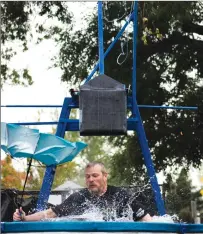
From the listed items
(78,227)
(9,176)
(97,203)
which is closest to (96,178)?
(97,203)

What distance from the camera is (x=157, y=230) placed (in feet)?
21.5

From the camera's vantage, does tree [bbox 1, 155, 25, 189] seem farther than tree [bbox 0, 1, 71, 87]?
Yes

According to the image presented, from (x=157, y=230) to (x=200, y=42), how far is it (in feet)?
44.7

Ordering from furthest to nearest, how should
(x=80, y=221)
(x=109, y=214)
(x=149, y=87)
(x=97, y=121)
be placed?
(x=149, y=87) → (x=97, y=121) → (x=109, y=214) → (x=80, y=221)

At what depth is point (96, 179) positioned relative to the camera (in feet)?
24.7

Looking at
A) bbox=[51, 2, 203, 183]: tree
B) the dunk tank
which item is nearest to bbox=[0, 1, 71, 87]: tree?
bbox=[51, 2, 203, 183]: tree

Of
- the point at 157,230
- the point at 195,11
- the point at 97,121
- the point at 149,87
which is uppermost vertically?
the point at 195,11

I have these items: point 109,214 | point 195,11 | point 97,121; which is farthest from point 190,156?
point 109,214

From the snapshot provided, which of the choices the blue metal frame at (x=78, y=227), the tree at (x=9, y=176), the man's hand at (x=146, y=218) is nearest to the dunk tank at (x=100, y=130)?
the blue metal frame at (x=78, y=227)

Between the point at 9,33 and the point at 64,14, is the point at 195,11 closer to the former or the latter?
the point at 64,14

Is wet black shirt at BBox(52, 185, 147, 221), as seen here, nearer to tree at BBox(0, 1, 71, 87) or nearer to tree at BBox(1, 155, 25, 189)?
tree at BBox(0, 1, 71, 87)

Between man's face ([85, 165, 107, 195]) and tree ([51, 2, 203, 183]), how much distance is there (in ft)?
37.3

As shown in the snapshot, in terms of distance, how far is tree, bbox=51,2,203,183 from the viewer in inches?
761

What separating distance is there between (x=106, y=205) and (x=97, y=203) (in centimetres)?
11
